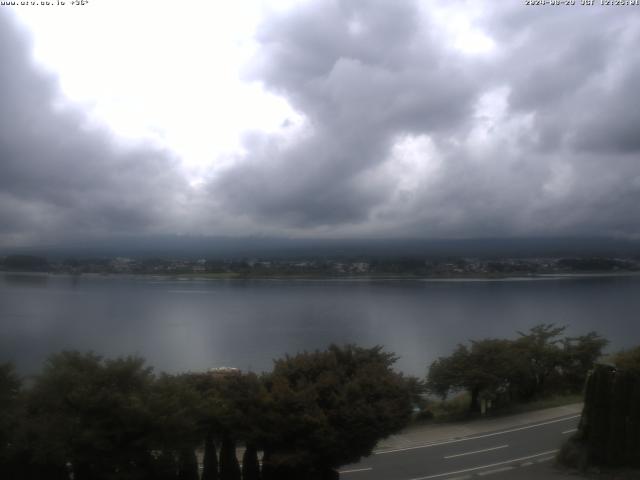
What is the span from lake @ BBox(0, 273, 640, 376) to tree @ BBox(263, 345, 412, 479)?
9112 millimetres

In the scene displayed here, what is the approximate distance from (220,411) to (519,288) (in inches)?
2990

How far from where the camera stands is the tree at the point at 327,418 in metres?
11.9

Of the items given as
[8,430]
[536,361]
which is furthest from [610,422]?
[536,361]

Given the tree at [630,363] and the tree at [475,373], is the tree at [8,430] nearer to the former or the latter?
the tree at [630,363]

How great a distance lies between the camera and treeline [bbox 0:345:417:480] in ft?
34.1

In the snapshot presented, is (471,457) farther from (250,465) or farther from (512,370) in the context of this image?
(512,370)

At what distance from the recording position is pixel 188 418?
1117cm

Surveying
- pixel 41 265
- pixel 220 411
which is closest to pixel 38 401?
pixel 220 411

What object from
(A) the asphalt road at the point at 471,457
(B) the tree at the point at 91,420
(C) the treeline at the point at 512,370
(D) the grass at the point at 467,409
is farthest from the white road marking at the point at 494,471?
(C) the treeline at the point at 512,370

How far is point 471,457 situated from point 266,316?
3756 cm

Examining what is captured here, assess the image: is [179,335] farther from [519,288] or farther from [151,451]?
[519,288]

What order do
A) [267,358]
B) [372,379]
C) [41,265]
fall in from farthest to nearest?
[41,265]
[267,358]
[372,379]

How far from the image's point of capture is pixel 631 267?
9019 cm

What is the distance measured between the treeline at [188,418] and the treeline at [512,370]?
10.3m
